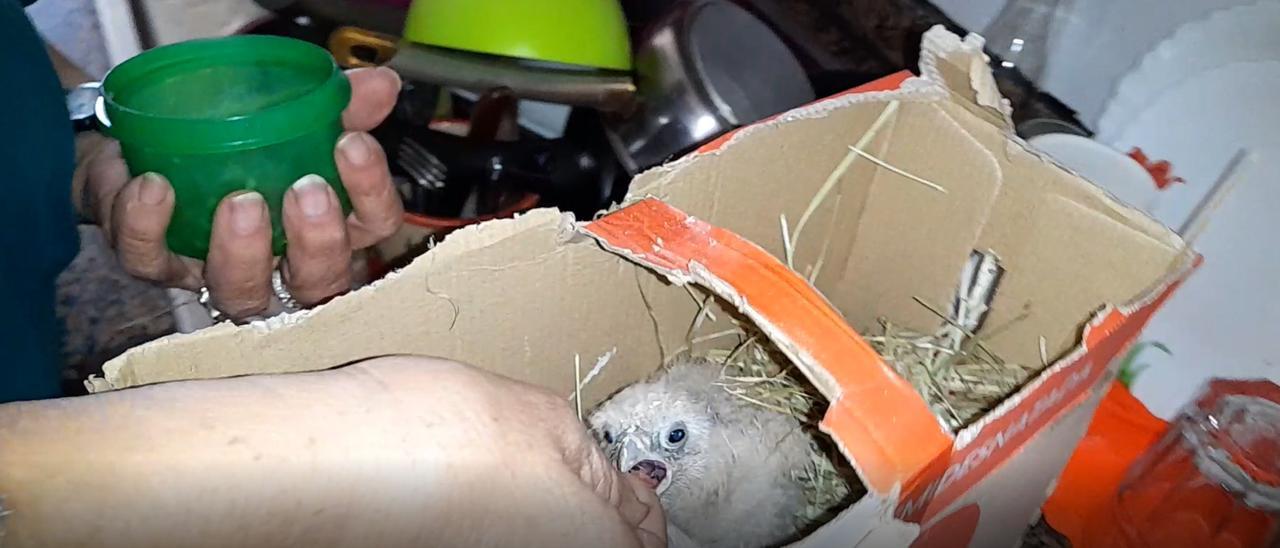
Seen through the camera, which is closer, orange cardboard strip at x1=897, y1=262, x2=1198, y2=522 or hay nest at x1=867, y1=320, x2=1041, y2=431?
orange cardboard strip at x1=897, y1=262, x2=1198, y2=522

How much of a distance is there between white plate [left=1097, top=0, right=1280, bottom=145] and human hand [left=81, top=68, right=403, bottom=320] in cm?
54

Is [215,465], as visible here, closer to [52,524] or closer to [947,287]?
[52,524]

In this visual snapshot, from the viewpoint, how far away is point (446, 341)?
0.46 metres

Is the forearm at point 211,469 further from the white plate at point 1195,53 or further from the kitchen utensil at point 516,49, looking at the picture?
the white plate at point 1195,53

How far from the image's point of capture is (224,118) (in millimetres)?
430

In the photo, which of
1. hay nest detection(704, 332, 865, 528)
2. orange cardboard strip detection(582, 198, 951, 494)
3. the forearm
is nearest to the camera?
the forearm

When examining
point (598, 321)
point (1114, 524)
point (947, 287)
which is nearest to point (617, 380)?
point (598, 321)

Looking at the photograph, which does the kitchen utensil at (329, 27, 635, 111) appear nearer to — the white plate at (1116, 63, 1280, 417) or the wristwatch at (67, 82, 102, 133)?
the wristwatch at (67, 82, 102, 133)

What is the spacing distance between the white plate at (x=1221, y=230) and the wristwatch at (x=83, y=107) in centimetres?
75

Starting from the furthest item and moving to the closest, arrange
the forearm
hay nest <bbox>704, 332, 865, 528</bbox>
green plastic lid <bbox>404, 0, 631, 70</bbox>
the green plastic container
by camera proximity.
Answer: green plastic lid <bbox>404, 0, 631, 70</bbox>, hay nest <bbox>704, 332, 865, 528</bbox>, the green plastic container, the forearm

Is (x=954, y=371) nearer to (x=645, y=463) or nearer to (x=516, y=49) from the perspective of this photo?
(x=645, y=463)

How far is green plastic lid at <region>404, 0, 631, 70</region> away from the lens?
0.76 metres

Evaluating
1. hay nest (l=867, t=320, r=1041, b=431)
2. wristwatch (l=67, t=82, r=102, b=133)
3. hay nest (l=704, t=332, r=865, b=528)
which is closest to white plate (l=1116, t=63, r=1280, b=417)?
hay nest (l=867, t=320, r=1041, b=431)

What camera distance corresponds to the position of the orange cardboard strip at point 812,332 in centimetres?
34
